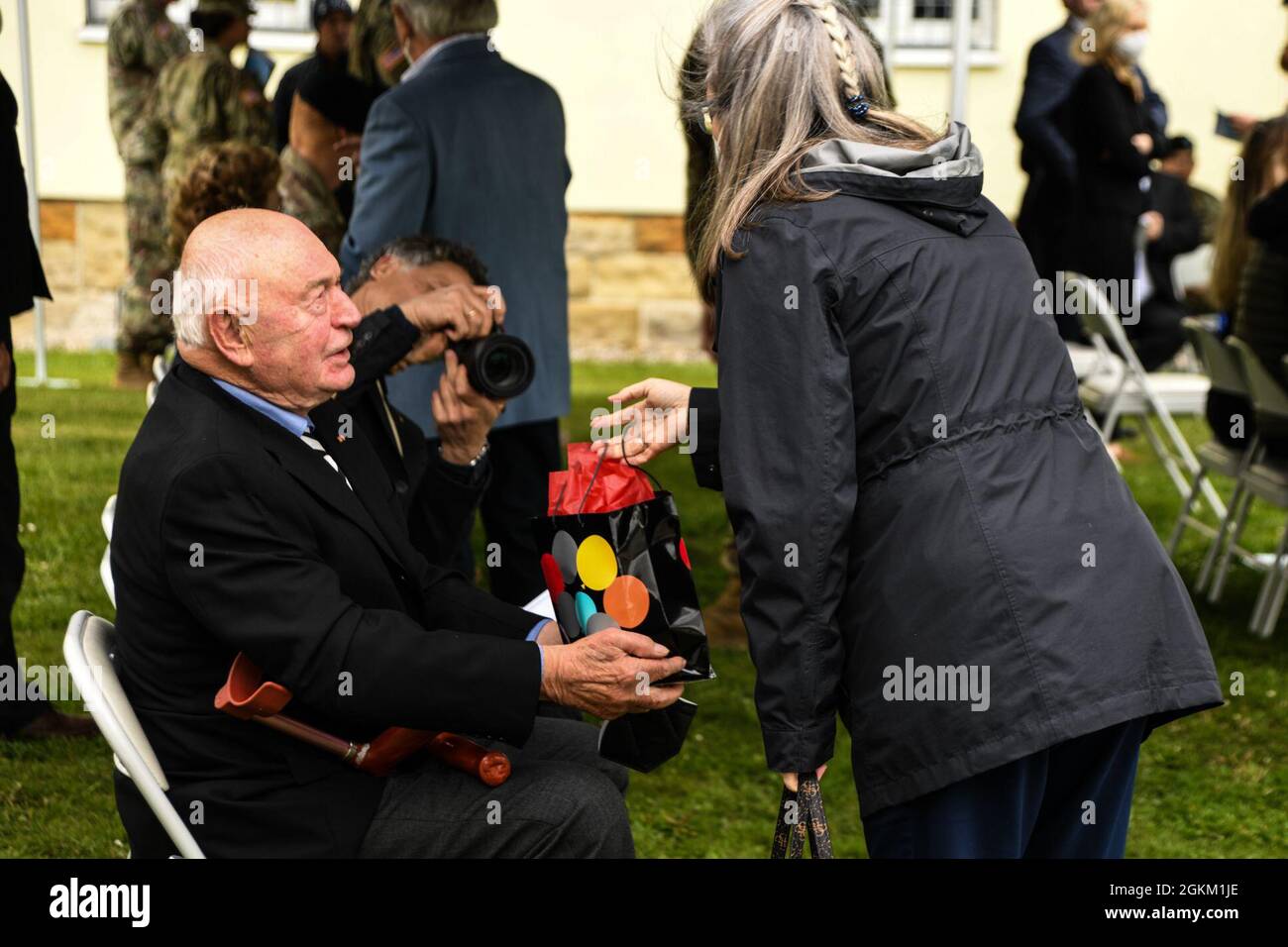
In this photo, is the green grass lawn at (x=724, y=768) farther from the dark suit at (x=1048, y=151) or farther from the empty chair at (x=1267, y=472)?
the dark suit at (x=1048, y=151)

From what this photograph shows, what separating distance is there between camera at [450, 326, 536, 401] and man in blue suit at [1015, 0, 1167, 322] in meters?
6.14

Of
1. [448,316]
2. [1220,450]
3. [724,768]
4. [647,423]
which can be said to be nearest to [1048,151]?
[1220,450]

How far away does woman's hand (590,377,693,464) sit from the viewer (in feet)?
8.07

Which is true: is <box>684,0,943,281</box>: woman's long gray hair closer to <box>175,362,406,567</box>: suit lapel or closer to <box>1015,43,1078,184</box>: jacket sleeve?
<box>175,362,406,567</box>: suit lapel

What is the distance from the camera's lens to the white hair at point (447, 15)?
14.8 feet

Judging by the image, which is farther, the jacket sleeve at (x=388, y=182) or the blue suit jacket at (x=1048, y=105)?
the blue suit jacket at (x=1048, y=105)

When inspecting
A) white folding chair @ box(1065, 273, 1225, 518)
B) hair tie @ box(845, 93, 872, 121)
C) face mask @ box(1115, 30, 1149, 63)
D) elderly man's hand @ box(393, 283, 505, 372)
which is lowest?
white folding chair @ box(1065, 273, 1225, 518)

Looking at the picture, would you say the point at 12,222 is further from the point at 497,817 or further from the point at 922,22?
the point at 922,22

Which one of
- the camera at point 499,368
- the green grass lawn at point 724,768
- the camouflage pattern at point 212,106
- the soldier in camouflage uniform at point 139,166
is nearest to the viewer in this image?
the camera at point 499,368

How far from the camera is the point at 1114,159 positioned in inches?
331

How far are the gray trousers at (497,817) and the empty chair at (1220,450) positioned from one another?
12.7 feet

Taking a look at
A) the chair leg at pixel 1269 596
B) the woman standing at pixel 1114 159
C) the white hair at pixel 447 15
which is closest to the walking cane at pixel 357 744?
the white hair at pixel 447 15

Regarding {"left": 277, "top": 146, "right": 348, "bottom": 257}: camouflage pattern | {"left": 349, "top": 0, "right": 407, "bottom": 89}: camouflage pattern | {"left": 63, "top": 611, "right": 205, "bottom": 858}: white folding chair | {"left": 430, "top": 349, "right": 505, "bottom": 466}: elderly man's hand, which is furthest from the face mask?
{"left": 63, "top": 611, "right": 205, "bottom": 858}: white folding chair

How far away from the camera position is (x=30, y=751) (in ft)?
14.0
